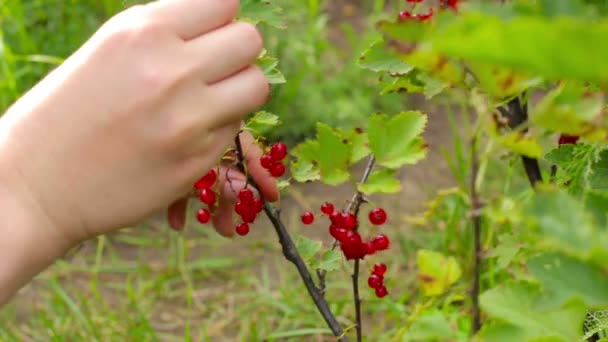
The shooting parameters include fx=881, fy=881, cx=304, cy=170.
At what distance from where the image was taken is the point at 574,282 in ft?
1.60

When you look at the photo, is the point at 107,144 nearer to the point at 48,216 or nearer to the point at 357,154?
the point at 48,216

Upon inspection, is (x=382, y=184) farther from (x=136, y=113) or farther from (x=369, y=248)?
(x=136, y=113)

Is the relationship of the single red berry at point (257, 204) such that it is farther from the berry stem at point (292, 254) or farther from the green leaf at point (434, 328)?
the green leaf at point (434, 328)

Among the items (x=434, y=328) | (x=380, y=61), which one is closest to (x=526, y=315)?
(x=434, y=328)

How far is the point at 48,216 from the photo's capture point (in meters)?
0.79

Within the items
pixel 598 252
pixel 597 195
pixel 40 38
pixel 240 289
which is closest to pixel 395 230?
pixel 240 289

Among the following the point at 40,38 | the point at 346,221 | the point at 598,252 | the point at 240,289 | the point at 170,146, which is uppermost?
the point at 598,252

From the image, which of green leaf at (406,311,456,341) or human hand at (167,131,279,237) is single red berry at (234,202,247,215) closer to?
human hand at (167,131,279,237)

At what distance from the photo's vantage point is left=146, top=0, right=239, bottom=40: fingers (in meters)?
0.71

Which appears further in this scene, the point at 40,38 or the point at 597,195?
the point at 40,38

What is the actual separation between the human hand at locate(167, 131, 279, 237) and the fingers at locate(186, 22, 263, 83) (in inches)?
4.8

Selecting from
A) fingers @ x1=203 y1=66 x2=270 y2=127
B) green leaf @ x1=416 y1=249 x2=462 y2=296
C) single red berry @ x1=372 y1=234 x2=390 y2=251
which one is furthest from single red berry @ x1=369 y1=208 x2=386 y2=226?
fingers @ x1=203 y1=66 x2=270 y2=127

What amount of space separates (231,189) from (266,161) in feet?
0.30

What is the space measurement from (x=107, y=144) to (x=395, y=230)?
1.37 metres
